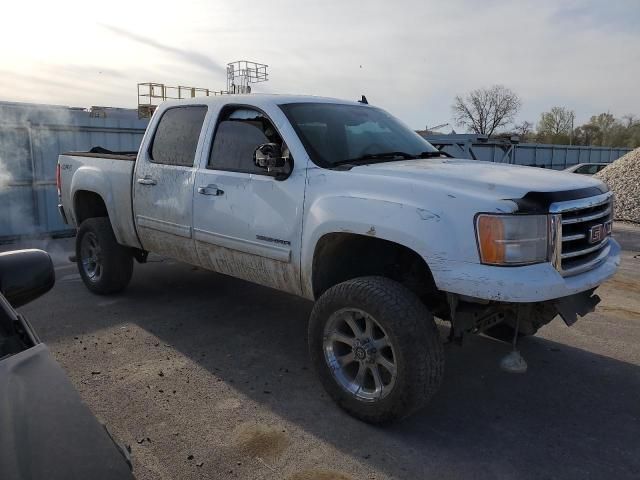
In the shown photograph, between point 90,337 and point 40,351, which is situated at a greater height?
point 40,351

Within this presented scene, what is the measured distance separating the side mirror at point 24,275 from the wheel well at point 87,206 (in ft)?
13.4

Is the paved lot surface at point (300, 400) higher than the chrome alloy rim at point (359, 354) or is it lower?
lower

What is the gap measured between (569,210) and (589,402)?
1431 mm

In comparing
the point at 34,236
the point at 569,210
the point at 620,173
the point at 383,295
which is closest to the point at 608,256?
the point at 569,210

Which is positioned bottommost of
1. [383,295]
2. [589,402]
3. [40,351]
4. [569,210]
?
[589,402]

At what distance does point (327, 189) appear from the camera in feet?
11.2

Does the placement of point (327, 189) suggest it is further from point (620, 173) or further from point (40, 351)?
point (620, 173)

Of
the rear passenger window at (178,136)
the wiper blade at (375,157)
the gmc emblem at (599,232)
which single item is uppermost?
the rear passenger window at (178,136)

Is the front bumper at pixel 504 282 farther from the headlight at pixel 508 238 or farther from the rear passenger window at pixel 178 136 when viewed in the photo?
the rear passenger window at pixel 178 136

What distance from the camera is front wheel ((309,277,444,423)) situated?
2912 mm

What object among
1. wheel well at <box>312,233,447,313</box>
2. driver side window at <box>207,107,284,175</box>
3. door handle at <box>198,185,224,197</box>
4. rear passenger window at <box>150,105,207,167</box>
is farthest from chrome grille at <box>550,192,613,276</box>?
rear passenger window at <box>150,105,207,167</box>

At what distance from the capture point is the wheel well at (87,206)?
590cm

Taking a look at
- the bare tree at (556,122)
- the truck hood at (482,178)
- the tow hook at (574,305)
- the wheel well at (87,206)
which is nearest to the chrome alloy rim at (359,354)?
the truck hood at (482,178)

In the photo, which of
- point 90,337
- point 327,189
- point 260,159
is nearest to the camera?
point 327,189
